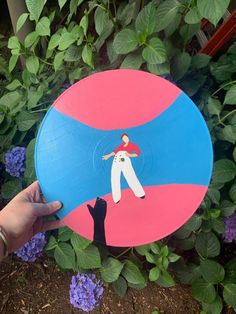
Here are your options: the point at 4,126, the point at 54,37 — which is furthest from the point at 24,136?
the point at 54,37

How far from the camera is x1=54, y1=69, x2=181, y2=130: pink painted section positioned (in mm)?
977

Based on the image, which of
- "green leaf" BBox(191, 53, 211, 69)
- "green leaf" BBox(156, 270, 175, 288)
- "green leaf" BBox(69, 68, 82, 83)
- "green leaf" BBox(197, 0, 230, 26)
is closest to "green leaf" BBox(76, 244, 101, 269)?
"green leaf" BBox(156, 270, 175, 288)

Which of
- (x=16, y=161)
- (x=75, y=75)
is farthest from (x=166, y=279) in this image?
(x=75, y=75)

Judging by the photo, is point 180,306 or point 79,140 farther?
point 180,306

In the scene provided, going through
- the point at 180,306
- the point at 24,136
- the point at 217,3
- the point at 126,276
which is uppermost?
the point at 217,3

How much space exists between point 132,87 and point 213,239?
687 mm

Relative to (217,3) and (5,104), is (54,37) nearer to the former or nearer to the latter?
(5,104)

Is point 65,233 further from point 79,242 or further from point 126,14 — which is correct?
point 126,14

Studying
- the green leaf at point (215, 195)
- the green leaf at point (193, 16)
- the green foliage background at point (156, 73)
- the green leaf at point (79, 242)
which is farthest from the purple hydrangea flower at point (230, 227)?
the green leaf at point (193, 16)

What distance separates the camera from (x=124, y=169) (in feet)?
3.15

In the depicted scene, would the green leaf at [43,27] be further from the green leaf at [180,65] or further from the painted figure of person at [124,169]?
the painted figure of person at [124,169]

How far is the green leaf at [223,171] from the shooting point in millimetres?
1267

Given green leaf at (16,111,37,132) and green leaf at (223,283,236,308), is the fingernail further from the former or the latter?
green leaf at (223,283,236,308)

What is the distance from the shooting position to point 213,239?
1.40 m
